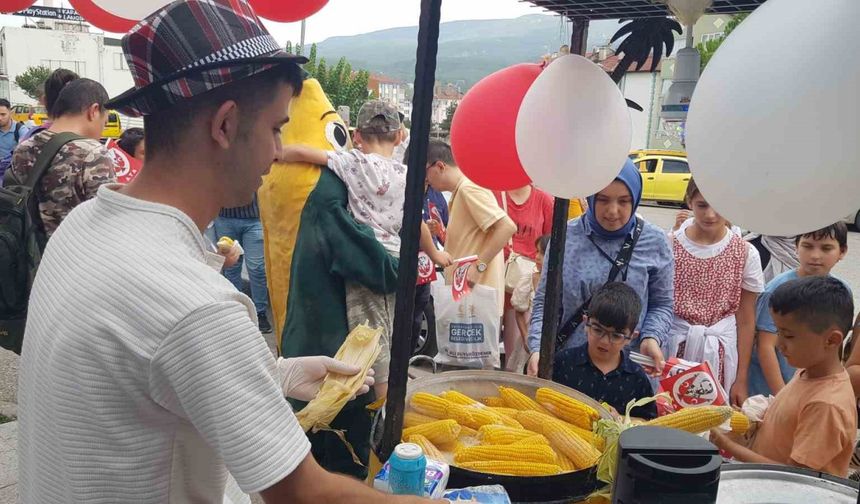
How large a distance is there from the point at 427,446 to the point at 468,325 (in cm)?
Answer: 277

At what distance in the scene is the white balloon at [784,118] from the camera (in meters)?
1.12

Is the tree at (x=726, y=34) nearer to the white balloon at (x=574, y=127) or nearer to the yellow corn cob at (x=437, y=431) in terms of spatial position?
the white balloon at (x=574, y=127)

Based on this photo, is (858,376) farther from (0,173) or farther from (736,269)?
(0,173)

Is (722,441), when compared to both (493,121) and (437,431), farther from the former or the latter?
(493,121)

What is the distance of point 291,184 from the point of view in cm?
296

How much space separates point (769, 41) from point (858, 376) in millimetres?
2380

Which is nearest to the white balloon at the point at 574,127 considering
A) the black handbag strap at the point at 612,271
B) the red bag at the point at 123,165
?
the black handbag strap at the point at 612,271

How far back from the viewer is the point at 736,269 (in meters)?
3.21

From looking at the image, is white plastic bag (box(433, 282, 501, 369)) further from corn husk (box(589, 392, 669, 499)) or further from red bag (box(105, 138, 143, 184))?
corn husk (box(589, 392, 669, 499))

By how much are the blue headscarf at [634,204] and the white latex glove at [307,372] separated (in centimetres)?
157

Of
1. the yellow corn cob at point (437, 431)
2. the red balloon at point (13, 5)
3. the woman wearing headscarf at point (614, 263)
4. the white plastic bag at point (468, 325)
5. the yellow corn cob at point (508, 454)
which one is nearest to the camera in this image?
the yellow corn cob at point (508, 454)

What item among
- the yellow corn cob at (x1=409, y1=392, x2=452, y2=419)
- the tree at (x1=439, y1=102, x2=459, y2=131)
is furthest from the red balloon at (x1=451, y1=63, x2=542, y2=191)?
the yellow corn cob at (x1=409, y1=392, x2=452, y2=419)

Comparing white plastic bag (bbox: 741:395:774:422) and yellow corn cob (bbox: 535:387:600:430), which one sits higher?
yellow corn cob (bbox: 535:387:600:430)

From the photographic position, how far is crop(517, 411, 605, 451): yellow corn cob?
1.70 metres
